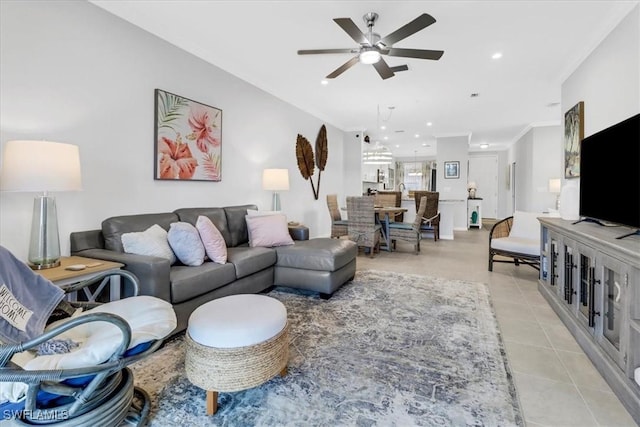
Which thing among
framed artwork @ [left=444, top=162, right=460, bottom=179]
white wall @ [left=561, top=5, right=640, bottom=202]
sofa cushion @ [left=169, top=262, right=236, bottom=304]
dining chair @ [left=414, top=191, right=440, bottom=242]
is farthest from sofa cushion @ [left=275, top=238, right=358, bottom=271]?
framed artwork @ [left=444, top=162, right=460, bottom=179]

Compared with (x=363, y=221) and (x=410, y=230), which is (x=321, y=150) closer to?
(x=363, y=221)

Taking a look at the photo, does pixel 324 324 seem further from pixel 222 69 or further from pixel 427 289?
pixel 222 69

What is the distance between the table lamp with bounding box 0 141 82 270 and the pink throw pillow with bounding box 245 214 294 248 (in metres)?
1.74

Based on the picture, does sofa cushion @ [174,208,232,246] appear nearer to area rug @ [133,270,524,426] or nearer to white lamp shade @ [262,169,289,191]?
white lamp shade @ [262,169,289,191]

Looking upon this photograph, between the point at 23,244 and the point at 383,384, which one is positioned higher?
the point at 23,244

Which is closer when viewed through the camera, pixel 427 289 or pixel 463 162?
pixel 427 289

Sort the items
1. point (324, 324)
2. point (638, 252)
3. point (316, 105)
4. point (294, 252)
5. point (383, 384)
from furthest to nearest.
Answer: point (316, 105)
point (294, 252)
point (324, 324)
point (383, 384)
point (638, 252)

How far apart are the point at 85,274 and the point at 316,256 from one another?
1907 mm

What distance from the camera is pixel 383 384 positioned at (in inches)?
70.3

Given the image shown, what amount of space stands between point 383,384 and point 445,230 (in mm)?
6070

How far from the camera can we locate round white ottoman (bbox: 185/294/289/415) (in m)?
1.53

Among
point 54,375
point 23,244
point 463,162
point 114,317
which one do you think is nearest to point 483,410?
point 114,317

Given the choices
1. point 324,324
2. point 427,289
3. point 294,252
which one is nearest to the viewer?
point 324,324

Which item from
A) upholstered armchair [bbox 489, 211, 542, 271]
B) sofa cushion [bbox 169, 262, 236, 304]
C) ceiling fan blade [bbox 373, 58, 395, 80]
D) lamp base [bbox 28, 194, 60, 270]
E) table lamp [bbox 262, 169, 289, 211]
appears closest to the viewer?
lamp base [bbox 28, 194, 60, 270]
